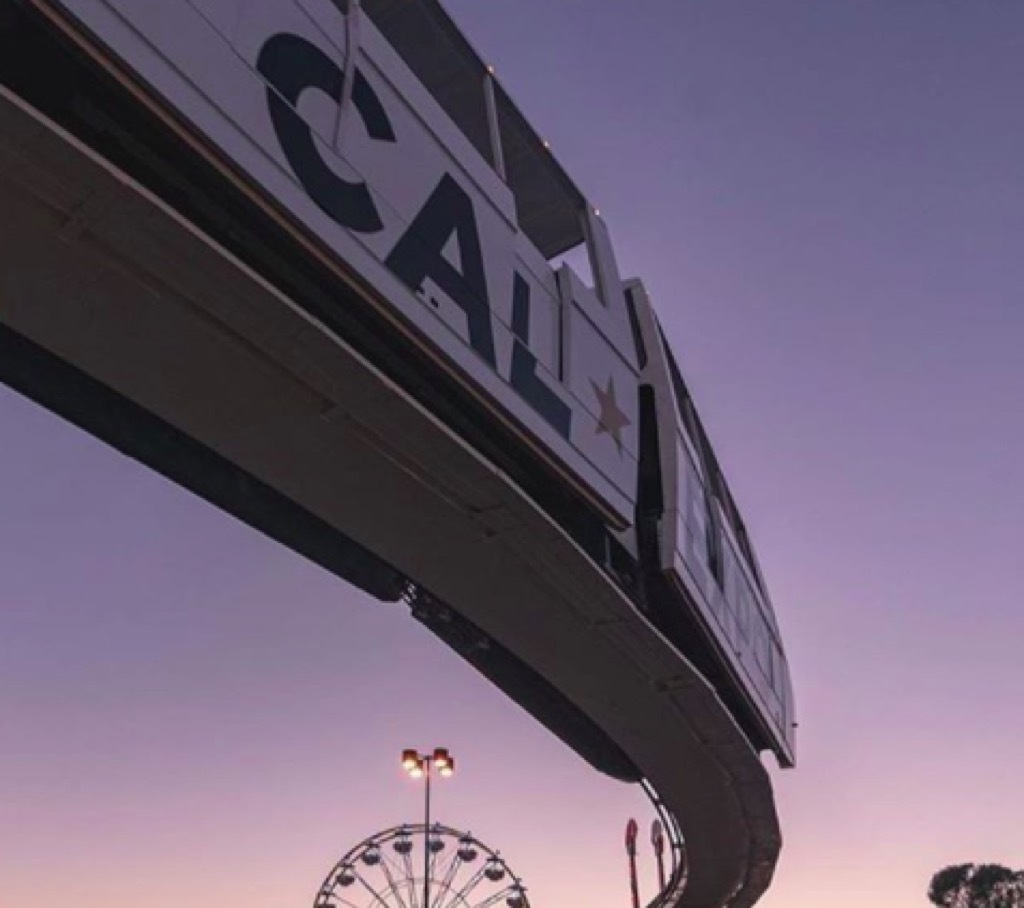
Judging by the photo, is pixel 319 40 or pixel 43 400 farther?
pixel 43 400

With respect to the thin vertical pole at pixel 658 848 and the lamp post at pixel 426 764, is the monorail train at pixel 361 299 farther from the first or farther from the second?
the thin vertical pole at pixel 658 848

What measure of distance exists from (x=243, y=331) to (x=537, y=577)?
5.48 m

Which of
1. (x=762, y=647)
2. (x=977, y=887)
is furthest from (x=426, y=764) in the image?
(x=977, y=887)

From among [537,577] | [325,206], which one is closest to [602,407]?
[537,577]

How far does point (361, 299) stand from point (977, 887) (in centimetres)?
7375

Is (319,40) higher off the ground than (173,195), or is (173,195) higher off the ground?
(319,40)

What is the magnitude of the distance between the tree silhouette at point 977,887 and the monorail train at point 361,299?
6267cm

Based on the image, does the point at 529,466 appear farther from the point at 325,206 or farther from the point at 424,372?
the point at 325,206

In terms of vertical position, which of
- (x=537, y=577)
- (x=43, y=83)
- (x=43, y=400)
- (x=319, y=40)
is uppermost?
(x=319, y=40)

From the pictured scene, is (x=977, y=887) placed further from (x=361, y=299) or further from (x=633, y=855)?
(x=361, y=299)

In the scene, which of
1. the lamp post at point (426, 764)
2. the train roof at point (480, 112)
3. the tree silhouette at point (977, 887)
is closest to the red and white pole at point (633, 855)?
the lamp post at point (426, 764)

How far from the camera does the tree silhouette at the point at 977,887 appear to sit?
67.3 meters

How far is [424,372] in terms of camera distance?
1065cm

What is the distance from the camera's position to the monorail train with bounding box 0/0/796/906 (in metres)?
7.54
